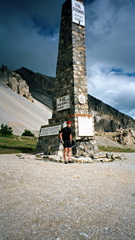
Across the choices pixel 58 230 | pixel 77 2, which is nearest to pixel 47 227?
pixel 58 230

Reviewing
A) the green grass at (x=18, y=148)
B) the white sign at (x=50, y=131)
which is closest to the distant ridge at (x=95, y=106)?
the green grass at (x=18, y=148)

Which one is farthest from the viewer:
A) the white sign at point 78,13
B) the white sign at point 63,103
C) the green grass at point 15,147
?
the white sign at point 78,13

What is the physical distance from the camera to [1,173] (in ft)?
15.8

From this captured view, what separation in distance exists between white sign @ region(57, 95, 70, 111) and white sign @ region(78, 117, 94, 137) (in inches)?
47.9

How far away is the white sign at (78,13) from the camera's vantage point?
1128cm

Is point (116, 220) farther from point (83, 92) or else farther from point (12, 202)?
point (83, 92)

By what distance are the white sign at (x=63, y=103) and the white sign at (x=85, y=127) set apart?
4.00ft

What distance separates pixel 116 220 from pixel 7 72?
280ft

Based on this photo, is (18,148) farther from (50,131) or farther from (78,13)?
(78,13)

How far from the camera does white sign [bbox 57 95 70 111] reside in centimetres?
1063

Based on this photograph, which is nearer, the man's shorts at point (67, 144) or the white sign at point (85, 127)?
the man's shorts at point (67, 144)

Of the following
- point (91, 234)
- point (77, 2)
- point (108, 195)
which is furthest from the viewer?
point (77, 2)

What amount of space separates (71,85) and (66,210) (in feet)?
28.0

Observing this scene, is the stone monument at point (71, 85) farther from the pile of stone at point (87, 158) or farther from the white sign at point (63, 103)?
the pile of stone at point (87, 158)
